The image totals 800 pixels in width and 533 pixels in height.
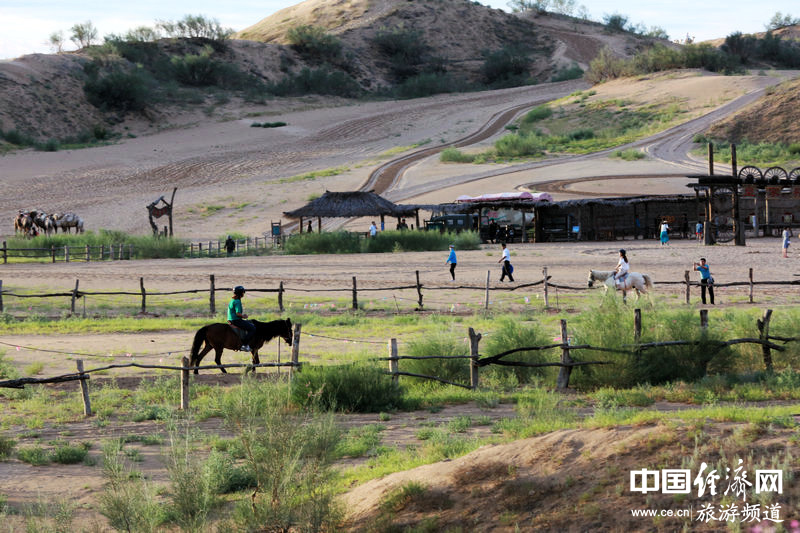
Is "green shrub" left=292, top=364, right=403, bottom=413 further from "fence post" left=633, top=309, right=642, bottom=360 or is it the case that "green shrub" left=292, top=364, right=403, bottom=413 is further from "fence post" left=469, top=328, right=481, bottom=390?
"fence post" left=633, top=309, right=642, bottom=360

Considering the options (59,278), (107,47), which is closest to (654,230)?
(59,278)

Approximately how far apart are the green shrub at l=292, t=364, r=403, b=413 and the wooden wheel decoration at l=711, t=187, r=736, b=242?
30.9m

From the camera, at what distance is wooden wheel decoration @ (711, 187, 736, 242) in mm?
39062

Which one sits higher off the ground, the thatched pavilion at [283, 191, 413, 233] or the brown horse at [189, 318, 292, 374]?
the thatched pavilion at [283, 191, 413, 233]

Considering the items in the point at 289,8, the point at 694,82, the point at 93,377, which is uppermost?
the point at 289,8

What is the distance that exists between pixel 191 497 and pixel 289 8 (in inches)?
6510

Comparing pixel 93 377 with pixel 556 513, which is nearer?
pixel 556 513

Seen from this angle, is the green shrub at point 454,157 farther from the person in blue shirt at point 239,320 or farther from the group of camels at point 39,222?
the person in blue shirt at point 239,320

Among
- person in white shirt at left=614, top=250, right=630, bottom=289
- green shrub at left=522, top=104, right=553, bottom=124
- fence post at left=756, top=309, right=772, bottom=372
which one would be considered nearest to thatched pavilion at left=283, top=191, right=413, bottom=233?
person in white shirt at left=614, top=250, right=630, bottom=289

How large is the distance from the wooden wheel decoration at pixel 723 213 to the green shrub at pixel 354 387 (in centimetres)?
3086

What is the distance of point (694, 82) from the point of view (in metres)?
79.6

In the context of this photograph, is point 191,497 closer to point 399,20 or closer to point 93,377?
point 93,377

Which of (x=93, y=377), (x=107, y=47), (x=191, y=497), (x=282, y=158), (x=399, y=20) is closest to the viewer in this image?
(x=191, y=497)

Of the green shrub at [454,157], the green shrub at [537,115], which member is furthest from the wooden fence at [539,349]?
the green shrub at [537,115]
